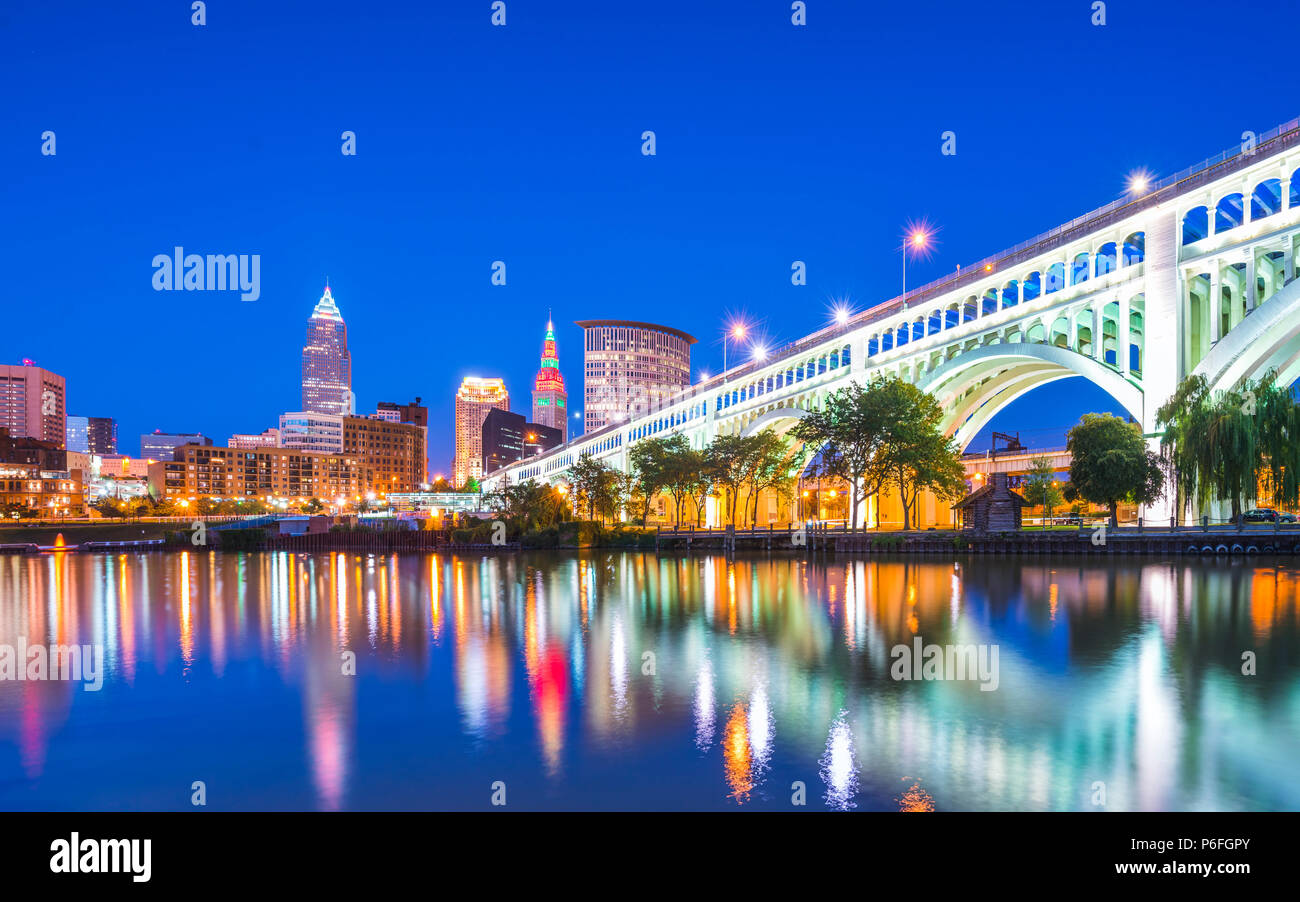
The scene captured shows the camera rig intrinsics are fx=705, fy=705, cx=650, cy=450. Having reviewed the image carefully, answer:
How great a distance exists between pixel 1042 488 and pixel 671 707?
90173 mm

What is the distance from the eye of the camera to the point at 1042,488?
87.6 meters

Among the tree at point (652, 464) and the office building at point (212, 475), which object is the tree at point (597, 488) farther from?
the office building at point (212, 475)

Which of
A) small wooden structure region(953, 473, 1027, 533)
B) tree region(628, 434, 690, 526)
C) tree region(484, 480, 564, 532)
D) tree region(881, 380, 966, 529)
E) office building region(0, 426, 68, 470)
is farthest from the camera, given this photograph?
office building region(0, 426, 68, 470)

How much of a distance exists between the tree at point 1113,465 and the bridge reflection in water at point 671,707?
66.4 feet

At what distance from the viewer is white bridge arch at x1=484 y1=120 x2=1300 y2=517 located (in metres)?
39.0

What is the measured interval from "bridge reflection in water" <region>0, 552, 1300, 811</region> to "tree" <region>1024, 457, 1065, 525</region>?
67.7m

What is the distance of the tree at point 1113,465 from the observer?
4403cm

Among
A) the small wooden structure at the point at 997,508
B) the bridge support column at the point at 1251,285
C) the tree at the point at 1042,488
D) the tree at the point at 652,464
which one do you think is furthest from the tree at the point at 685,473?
the bridge support column at the point at 1251,285

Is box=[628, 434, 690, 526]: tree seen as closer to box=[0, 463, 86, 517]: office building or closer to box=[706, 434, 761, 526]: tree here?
box=[706, 434, 761, 526]: tree

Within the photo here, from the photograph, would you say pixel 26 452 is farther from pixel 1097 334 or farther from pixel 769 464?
pixel 1097 334

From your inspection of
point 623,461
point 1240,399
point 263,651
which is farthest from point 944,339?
point 623,461

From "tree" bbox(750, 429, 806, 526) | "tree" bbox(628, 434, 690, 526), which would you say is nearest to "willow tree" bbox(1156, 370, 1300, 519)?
"tree" bbox(750, 429, 806, 526)

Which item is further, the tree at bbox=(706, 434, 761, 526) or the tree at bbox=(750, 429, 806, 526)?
the tree at bbox=(750, 429, 806, 526)
